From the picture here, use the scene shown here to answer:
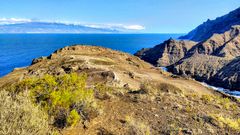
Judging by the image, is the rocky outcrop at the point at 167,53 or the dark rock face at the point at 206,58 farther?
the rocky outcrop at the point at 167,53

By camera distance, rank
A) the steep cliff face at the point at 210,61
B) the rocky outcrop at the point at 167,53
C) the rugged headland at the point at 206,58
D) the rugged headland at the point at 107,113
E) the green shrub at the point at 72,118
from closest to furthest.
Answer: the rugged headland at the point at 107,113, the green shrub at the point at 72,118, the rugged headland at the point at 206,58, the steep cliff face at the point at 210,61, the rocky outcrop at the point at 167,53

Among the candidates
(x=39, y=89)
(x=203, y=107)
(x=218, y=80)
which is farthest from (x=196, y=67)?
(x=39, y=89)

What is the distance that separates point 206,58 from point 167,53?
1019 inches

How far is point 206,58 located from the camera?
336ft

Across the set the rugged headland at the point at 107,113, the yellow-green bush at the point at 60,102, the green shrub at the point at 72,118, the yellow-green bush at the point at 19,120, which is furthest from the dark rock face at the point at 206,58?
the yellow-green bush at the point at 19,120

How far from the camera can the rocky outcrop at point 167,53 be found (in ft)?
399

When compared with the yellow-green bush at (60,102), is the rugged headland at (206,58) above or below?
below

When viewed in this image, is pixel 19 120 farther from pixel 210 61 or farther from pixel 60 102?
pixel 210 61

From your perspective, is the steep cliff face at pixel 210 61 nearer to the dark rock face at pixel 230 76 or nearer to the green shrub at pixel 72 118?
the dark rock face at pixel 230 76

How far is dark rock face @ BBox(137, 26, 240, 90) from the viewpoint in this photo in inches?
3376

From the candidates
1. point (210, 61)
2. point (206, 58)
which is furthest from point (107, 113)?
point (206, 58)

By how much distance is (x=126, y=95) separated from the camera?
19.2 meters

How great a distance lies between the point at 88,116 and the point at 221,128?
6.89m

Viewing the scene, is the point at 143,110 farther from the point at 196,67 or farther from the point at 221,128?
the point at 196,67
